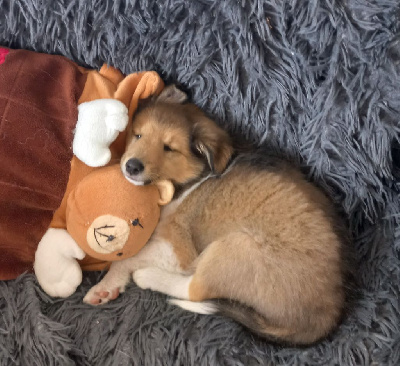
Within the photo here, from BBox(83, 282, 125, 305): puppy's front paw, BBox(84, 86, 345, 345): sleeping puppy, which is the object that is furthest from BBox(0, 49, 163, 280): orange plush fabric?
BBox(84, 86, 345, 345): sleeping puppy

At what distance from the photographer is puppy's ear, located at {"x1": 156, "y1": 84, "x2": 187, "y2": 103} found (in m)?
2.00

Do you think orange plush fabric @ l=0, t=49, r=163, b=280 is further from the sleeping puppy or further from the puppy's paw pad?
the sleeping puppy

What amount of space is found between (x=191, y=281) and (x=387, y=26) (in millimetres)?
1274

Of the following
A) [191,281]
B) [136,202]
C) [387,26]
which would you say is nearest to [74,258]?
[136,202]

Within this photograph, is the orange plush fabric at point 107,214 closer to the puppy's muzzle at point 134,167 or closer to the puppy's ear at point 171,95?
the puppy's muzzle at point 134,167

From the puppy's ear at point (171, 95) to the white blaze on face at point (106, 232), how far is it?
619mm

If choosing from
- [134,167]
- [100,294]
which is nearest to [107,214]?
[134,167]

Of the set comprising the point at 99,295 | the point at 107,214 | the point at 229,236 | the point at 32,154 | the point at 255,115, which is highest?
the point at 255,115

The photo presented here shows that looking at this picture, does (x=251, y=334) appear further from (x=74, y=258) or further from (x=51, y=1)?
(x=51, y=1)

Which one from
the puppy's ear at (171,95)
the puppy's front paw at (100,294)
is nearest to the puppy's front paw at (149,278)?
the puppy's front paw at (100,294)

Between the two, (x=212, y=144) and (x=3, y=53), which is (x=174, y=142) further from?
(x=3, y=53)

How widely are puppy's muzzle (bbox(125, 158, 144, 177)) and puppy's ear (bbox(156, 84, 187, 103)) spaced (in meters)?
0.38

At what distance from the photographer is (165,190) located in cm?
190

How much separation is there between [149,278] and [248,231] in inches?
18.7
